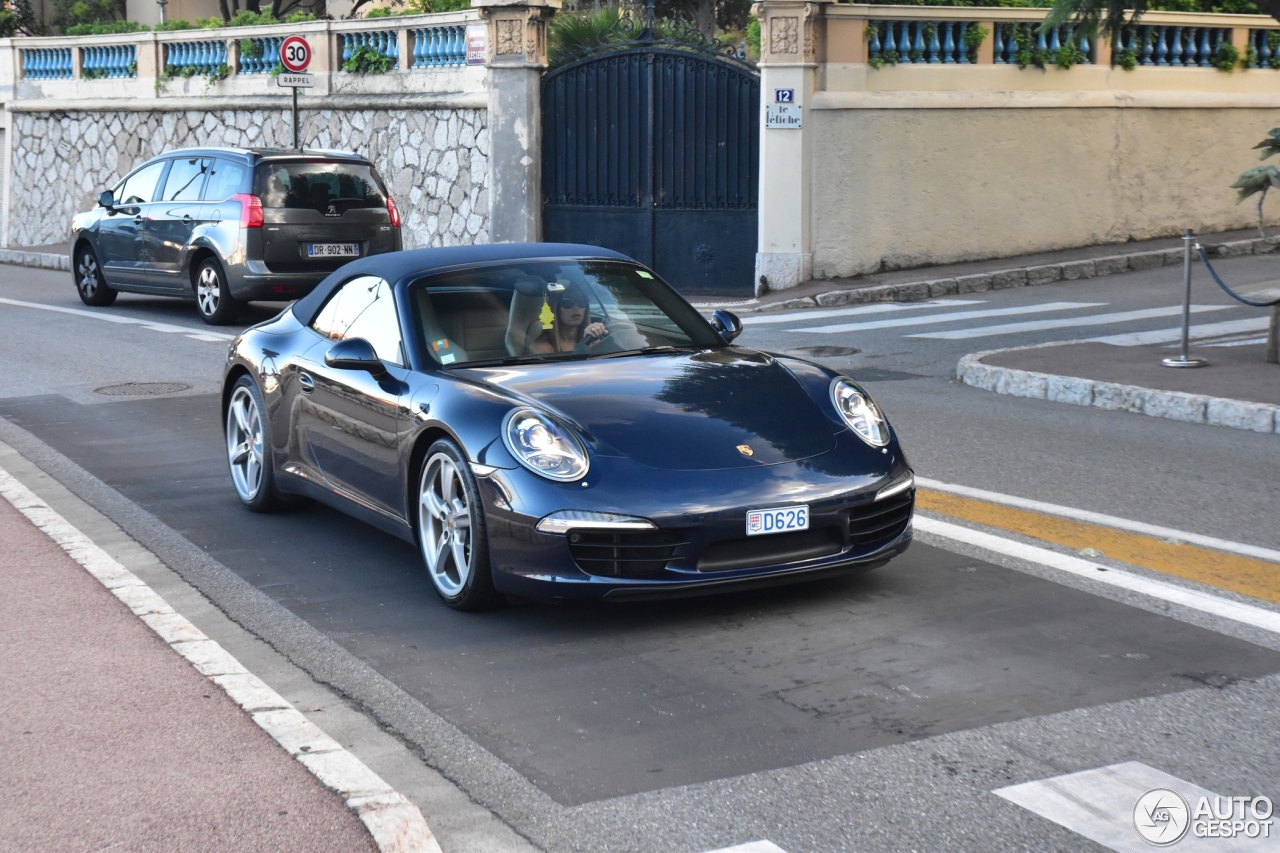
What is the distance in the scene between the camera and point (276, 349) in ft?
24.6

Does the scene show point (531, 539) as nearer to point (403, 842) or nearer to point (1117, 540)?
point (403, 842)

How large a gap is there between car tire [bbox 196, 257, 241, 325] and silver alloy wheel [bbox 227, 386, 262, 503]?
28.5ft

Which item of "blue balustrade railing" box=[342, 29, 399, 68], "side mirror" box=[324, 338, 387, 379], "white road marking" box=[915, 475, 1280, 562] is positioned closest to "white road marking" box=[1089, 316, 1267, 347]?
"white road marking" box=[915, 475, 1280, 562]

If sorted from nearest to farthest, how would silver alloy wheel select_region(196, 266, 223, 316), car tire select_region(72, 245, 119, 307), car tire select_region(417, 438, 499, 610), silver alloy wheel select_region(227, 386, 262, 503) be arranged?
car tire select_region(417, 438, 499, 610)
silver alloy wheel select_region(227, 386, 262, 503)
silver alloy wheel select_region(196, 266, 223, 316)
car tire select_region(72, 245, 119, 307)

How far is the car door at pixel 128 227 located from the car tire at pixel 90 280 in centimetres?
31

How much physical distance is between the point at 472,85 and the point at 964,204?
22.8ft

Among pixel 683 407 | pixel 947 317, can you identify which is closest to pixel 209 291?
pixel 947 317

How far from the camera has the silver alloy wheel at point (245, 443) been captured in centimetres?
768

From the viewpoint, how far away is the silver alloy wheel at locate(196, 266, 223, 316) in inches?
650

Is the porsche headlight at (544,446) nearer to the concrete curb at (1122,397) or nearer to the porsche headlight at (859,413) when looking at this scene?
the porsche headlight at (859,413)

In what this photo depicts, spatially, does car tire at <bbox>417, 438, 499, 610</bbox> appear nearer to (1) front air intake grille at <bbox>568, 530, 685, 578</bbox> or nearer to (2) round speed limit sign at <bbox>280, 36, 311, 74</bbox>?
(1) front air intake grille at <bbox>568, 530, 685, 578</bbox>

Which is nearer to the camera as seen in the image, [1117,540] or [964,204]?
[1117,540]

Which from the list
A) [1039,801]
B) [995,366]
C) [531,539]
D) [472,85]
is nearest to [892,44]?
[472,85]

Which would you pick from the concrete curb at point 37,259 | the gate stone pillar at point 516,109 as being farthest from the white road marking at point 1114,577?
the concrete curb at point 37,259
